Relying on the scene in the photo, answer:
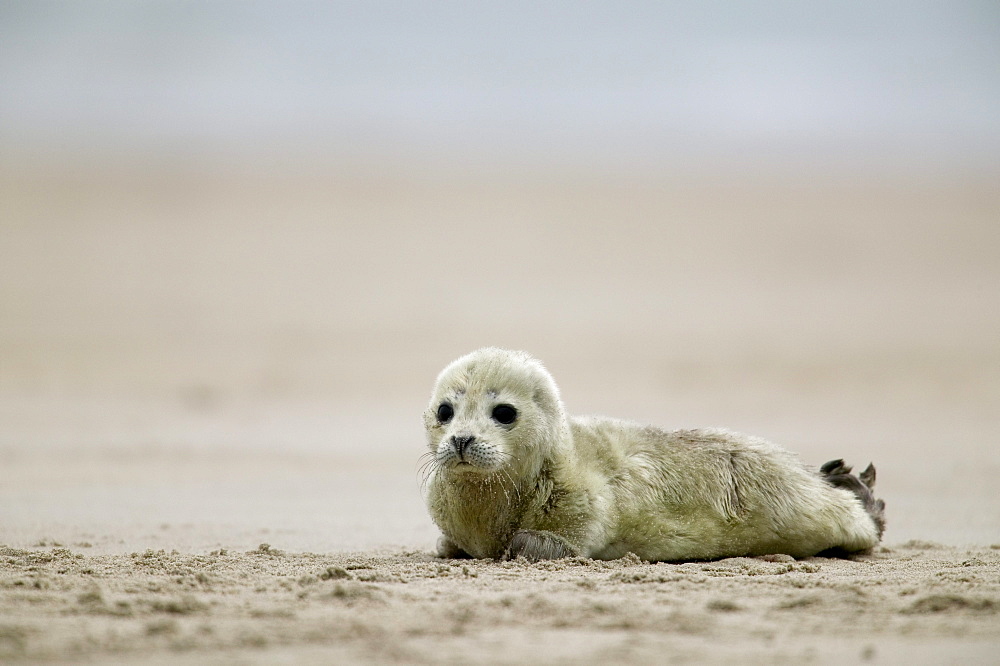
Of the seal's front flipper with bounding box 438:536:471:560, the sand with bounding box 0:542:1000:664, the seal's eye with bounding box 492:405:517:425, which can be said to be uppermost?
the seal's eye with bounding box 492:405:517:425

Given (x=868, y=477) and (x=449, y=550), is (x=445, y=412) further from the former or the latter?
(x=868, y=477)

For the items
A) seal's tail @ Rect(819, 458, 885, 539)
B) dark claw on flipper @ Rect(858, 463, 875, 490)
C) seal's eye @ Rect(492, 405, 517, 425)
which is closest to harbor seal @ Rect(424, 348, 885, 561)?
seal's eye @ Rect(492, 405, 517, 425)

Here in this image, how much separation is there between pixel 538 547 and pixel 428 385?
11303mm

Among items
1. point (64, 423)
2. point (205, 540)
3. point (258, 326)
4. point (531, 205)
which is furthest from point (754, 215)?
point (205, 540)

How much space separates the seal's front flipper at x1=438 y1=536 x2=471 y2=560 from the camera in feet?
20.3

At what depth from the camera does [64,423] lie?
13016 millimetres

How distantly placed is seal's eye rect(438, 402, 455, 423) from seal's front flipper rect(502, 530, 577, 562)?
0.68 meters

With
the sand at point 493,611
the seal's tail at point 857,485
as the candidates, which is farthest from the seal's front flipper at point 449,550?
the seal's tail at point 857,485

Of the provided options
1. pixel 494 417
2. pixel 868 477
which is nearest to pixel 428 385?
pixel 868 477

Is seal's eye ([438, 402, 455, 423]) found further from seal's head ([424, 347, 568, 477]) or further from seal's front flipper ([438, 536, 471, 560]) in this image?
seal's front flipper ([438, 536, 471, 560])

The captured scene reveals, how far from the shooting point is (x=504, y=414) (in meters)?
5.99

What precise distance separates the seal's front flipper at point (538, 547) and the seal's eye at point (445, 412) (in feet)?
2.22

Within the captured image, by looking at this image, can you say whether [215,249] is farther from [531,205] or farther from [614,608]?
[614,608]

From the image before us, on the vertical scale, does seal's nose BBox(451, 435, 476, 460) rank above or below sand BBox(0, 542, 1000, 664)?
above
